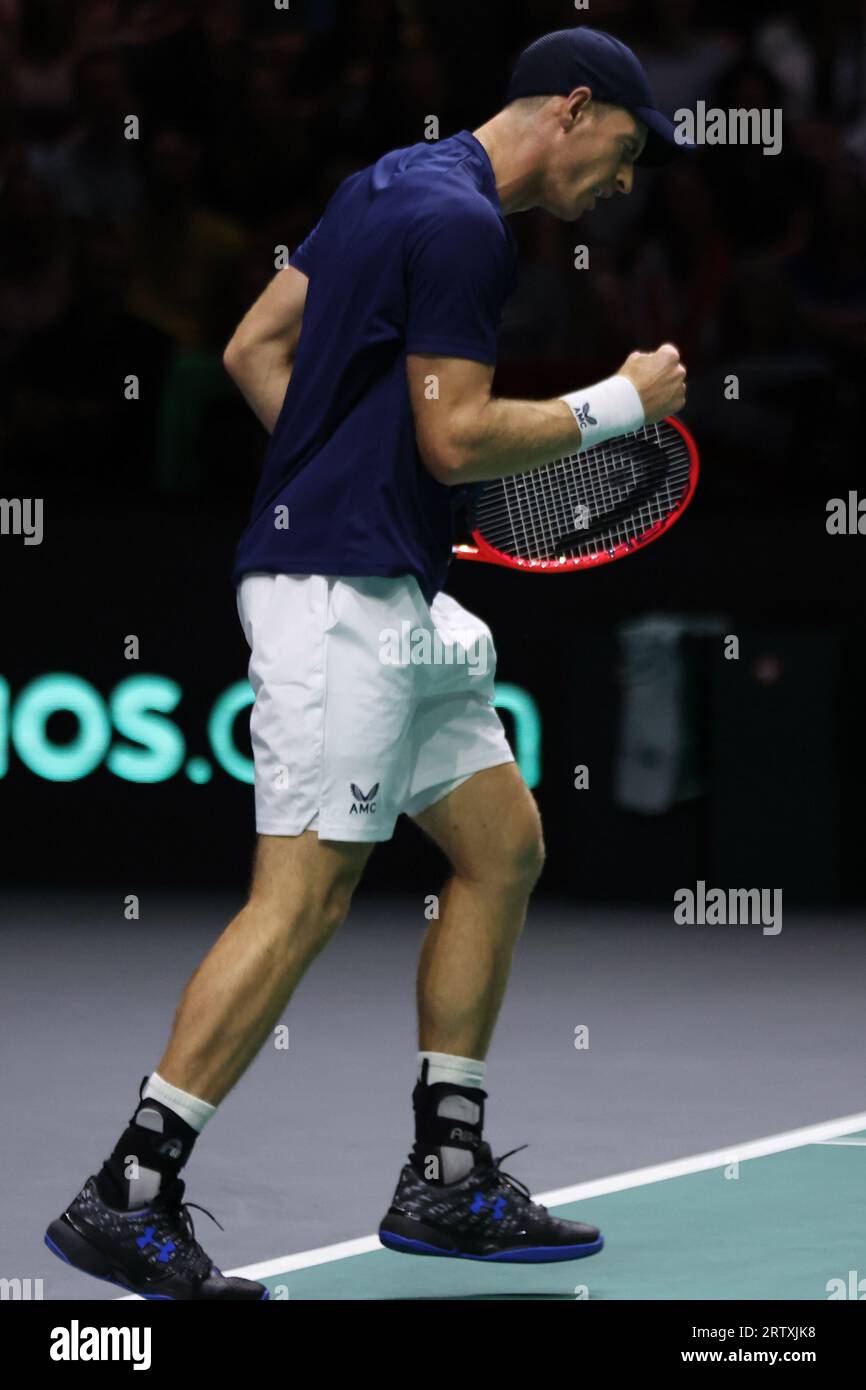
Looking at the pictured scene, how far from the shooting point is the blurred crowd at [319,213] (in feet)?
29.2

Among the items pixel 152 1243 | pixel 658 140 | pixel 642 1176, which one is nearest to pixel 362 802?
pixel 152 1243

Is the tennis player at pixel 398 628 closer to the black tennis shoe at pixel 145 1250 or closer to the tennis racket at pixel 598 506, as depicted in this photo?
the black tennis shoe at pixel 145 1250

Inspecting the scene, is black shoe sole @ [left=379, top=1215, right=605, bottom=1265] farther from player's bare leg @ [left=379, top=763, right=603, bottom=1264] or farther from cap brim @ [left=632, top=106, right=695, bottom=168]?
cap brim @ [left=632, top=106, right=695, bottom=168]

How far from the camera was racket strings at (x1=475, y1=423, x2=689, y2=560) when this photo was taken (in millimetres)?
4691

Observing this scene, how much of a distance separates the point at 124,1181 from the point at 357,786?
2.15 ft

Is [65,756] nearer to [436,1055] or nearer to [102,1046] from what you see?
[102,1046]

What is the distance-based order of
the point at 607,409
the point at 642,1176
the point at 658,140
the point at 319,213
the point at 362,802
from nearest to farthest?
the point at 362,802, the point at 607,409, the point at 658,140, the point at 642,1176, the point at 319,213

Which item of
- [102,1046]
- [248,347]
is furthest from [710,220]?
[248,347]

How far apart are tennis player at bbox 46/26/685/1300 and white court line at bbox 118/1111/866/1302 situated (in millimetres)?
150

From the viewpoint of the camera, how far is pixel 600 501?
4715mm

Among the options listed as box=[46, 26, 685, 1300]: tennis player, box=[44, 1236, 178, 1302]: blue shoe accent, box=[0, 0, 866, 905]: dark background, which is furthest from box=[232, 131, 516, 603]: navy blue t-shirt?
box=[0, 0, 866, 905]: dark background

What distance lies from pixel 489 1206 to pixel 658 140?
170 centimetres

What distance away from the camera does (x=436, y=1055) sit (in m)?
4.26

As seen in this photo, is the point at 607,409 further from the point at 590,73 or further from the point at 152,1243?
the point at 152,1243
